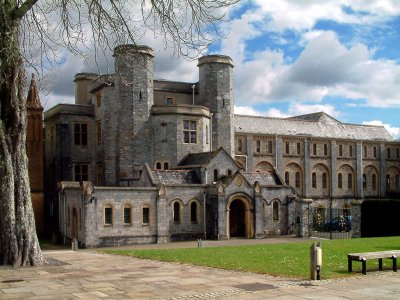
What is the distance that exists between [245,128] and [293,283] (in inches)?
1675

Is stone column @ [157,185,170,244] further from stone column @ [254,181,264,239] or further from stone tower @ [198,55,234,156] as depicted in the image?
stone tower @ [198,55,234,156]

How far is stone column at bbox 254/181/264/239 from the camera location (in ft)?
129

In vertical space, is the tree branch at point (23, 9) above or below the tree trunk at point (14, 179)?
above

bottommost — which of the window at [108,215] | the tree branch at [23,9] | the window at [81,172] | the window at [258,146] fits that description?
the window at [108,215]

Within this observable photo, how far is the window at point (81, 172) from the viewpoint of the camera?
4559cm

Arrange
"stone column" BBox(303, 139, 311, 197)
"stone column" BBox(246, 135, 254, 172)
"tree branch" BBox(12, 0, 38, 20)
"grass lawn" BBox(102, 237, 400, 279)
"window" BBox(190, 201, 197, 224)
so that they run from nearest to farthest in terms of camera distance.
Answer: "grass lawn" BBox(102, 237, 400, 279)
"tree branch" BBox(12, 0, 38, 20)
"window" BBox(190, 201, 197, 224)
"stone column" BBox(246, 135, 254, 172)
"stone column" BBox(303, 139, 311, 197)

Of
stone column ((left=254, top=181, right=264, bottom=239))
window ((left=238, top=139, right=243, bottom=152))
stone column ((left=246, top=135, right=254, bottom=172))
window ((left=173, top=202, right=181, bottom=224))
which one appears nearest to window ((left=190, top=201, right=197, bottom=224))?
window ((left=173, top=202, right=181, bottom=224))

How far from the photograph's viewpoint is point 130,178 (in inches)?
1612

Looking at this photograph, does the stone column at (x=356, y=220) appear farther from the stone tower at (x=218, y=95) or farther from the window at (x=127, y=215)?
the window at (x=127, y=215)

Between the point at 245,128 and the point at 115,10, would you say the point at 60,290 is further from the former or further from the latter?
the point at 245,128

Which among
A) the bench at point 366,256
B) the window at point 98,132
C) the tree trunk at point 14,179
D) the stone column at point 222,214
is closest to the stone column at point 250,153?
the window at point 98,132

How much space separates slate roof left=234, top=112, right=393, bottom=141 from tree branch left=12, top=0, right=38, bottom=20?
3814cm

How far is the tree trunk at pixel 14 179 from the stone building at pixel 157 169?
12699mm

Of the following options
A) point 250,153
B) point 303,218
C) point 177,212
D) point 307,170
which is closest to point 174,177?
point 177,212
